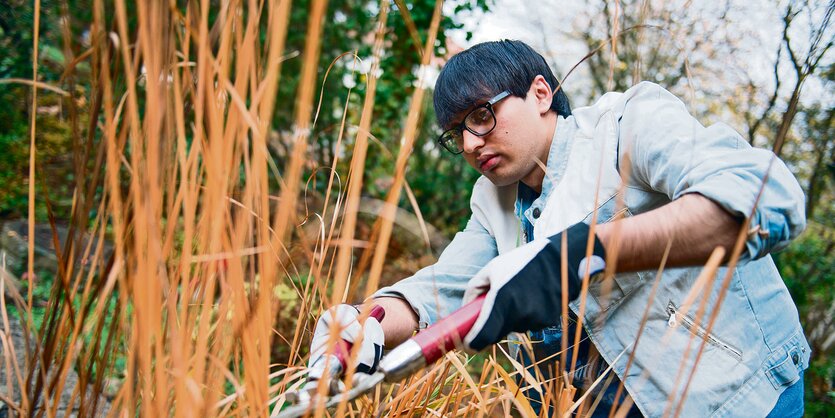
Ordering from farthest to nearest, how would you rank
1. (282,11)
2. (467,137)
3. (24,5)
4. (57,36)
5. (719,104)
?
(719,104), (57,36), (24,5), (467,137), (282,11)

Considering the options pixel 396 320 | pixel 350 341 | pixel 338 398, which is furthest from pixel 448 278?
pixel 338 398

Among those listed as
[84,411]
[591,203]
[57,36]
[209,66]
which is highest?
[57,36]

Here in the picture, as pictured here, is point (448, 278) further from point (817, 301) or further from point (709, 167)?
point (817, 301)

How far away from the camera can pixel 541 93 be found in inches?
57.2

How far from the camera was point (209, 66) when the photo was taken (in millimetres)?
566

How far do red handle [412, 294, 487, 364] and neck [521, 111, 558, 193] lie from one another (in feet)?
2.27

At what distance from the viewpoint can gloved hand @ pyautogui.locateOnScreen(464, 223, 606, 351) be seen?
0.78 m

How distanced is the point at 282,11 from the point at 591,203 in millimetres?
891

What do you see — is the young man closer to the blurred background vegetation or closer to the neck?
the neck

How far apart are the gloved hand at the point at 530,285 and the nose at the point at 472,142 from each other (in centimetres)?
56

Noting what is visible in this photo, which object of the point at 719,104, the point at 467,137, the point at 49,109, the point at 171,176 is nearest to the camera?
the point at 171,176

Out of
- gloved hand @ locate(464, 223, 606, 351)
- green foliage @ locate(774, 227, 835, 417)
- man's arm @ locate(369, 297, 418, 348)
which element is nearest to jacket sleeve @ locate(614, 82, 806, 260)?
gloved hand @ locate(464, 223, 606, 351)

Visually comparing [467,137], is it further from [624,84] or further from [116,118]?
[624,84]

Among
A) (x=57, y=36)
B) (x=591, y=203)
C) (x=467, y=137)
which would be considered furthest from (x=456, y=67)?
(x=57, y=36)
